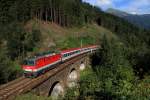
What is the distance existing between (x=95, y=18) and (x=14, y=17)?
91773mm

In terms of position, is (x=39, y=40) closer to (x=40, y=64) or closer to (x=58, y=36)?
(x=58, y=36)

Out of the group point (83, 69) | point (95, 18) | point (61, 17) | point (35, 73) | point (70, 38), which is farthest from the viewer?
point (95, 18)

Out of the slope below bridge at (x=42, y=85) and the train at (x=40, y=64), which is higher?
the train at (x=40, y=64)

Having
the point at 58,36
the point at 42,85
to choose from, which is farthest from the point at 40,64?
the point at 58,36

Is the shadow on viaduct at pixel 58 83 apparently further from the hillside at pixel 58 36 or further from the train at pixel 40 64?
the hillside at pixel 58 36

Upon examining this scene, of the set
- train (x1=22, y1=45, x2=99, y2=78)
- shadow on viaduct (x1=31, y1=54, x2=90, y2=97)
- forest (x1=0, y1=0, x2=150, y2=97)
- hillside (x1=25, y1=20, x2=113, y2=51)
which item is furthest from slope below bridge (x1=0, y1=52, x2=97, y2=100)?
hillside (x1=25, y1=20, x2=113, y2=51)

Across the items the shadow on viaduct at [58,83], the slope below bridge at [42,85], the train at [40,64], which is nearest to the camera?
the slope below bridge at [42,85]

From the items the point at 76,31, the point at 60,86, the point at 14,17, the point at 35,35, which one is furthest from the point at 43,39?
the point at 60,86

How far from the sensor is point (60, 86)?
44250mm

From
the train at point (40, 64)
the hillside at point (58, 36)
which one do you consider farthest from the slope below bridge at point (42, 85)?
the hillside at point (58, 36)

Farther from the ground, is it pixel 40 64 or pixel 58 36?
pixel 40 64

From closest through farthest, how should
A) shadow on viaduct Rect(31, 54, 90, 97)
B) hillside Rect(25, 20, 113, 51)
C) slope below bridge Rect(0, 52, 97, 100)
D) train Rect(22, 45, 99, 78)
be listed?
slope below bridge Rect(0, 52, 97, 100) → shadow on viaduct Rect(31, 54, 90, 97) → train Rect(22, 45, 99, 78) → hillside Rect(25, 20, 113, 51)

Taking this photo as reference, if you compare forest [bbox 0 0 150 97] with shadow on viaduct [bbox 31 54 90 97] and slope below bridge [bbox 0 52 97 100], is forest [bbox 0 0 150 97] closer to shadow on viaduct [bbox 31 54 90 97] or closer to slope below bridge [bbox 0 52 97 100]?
shadow on viaduct [bbox 31 54 90 97]

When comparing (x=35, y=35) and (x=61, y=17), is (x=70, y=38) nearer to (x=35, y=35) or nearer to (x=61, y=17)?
(x=61, y=17)
